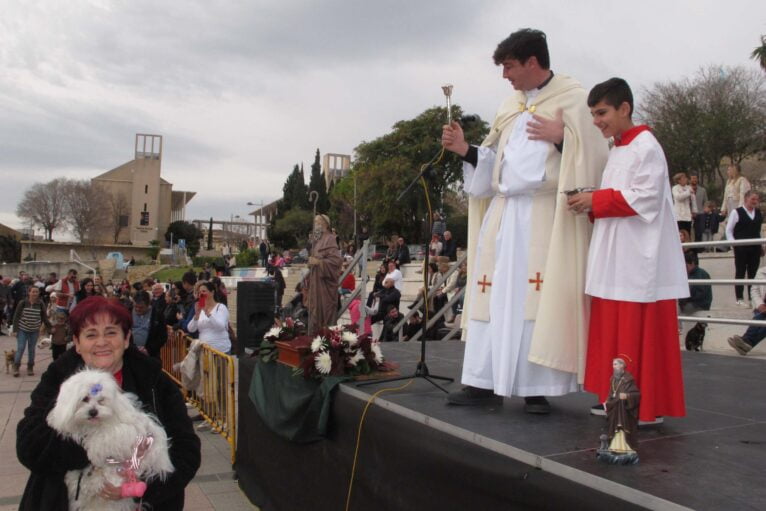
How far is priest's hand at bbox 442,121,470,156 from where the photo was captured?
375cm

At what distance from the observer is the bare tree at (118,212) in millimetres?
91938

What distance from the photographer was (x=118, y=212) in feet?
312

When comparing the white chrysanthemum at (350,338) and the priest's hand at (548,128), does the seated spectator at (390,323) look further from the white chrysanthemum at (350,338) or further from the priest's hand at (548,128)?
the priest's hand at (548,128)

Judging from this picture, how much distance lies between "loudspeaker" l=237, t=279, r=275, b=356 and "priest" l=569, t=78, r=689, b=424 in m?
4.88

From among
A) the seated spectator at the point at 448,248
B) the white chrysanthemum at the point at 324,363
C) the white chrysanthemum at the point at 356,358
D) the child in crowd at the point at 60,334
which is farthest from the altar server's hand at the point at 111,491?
the seated spectator at the point at 448,248

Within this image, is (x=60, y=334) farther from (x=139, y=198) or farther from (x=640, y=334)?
(x=139, y=198)

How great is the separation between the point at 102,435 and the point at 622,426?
6.33 ft

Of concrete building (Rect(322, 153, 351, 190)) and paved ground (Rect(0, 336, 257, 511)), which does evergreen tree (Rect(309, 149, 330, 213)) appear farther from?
paved ground (Rect(0, 336, 257, 511))

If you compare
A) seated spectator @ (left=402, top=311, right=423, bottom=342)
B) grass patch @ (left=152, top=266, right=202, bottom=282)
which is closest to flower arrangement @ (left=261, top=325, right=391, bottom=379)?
seated spectator @ (left=402, top=311, right=423, bottom=342)

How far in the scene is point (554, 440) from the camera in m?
2.81

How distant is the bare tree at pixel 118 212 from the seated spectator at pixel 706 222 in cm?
8840

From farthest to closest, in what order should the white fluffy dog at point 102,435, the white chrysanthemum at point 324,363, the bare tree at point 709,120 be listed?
the bare tree at point 709,120 < the white chrysanthemum at point 324,363 < the white fluffy dog at point 102,435

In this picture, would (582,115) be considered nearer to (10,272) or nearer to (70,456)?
(70,456)

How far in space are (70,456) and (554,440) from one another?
1953mm
